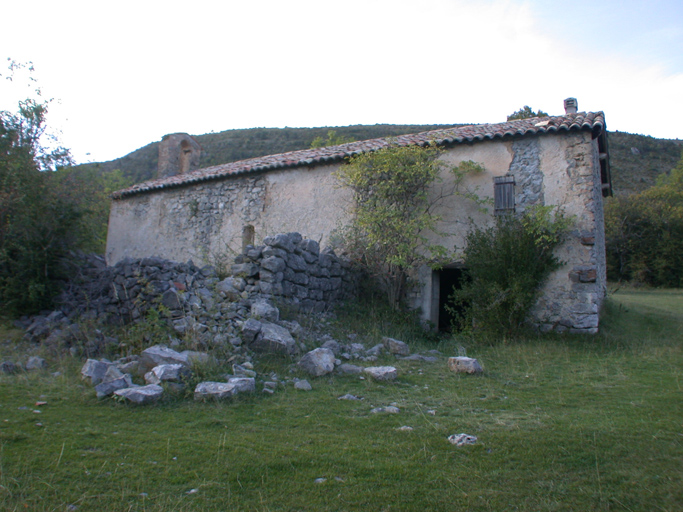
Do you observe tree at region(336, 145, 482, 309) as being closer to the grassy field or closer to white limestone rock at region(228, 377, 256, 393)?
the grassy field

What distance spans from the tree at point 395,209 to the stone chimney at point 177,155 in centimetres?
812

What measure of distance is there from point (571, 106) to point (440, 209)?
416 centimetres

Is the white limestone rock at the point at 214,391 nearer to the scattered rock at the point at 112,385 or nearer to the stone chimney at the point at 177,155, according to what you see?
the scattered rock at the point at 112,385

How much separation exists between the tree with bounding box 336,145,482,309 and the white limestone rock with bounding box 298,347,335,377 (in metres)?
3.94

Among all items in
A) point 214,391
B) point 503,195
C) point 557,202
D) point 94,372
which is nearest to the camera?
point 214,391

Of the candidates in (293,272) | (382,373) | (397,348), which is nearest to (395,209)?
(293,272)

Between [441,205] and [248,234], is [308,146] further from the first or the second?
[441,205]

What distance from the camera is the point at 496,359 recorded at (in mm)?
7164

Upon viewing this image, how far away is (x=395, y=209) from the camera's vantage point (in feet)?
32.7

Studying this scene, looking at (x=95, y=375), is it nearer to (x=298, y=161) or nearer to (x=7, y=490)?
(x=7, y=490)

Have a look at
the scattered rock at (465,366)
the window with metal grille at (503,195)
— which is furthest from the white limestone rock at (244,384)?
the window with metal grille at (503,195)

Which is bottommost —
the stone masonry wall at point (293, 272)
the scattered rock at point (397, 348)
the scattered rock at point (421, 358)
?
the scattered rock at point (421, 358)

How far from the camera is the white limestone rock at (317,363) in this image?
5.73 meters

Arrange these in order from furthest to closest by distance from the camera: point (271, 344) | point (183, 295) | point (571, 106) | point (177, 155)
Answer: point (177, 155), point (571, 106), point (183, 295), point (271, 344)
